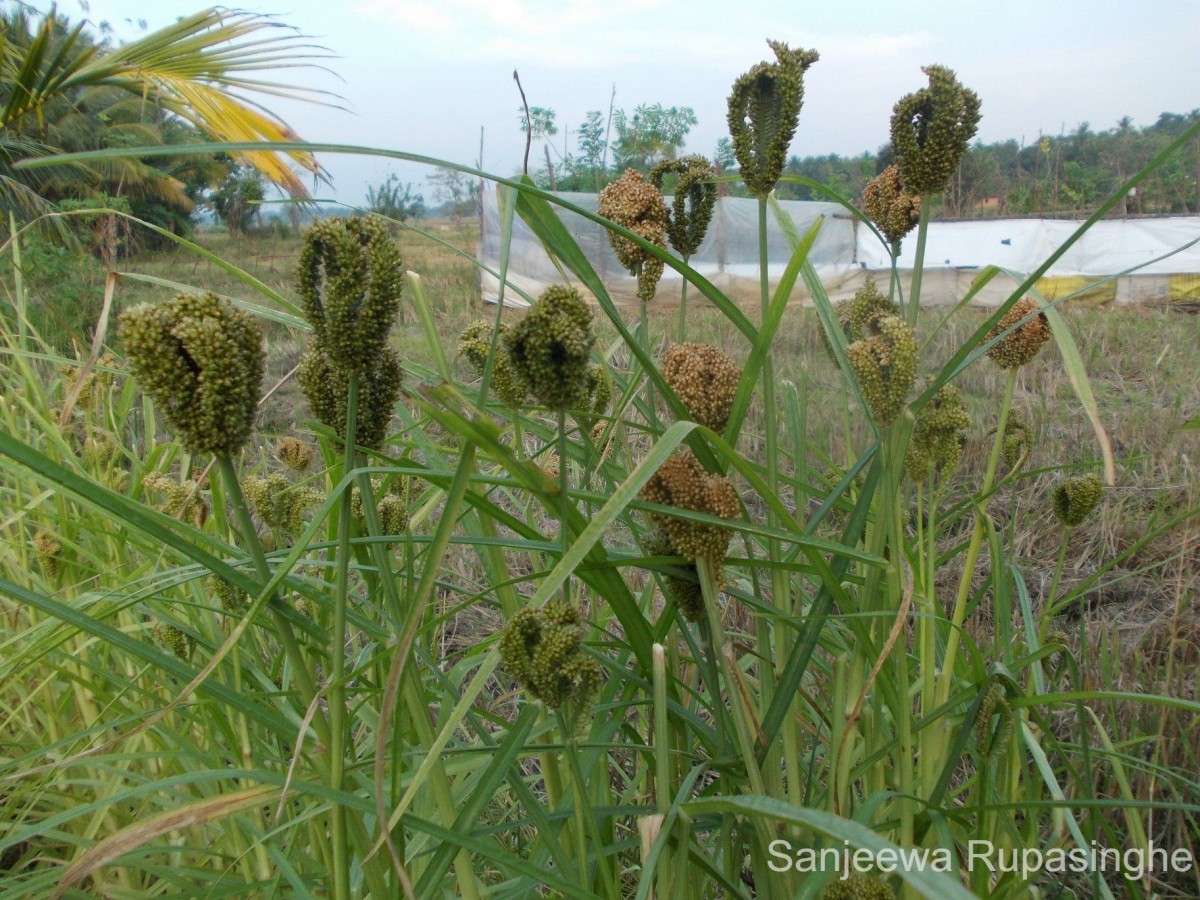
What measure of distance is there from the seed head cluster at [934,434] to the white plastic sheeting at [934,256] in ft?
22.6

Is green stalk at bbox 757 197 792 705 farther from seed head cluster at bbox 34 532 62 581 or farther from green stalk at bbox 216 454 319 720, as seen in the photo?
seed head cluster at bbox 34 532 62 581

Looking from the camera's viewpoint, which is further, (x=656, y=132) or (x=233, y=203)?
(x=233, y=203)

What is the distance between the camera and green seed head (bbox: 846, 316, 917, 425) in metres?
0.58

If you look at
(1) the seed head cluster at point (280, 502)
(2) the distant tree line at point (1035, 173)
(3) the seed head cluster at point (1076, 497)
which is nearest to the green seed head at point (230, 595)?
(1) the seed head cluster at point (280, 502)

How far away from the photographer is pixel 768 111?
25.7 inches

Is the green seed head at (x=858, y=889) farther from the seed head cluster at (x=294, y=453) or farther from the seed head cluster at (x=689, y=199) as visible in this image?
the seed head cluster at (x=294, y=453)

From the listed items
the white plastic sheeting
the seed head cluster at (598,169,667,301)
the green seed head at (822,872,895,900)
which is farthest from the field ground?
the white plastic sheeting

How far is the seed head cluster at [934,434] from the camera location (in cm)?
74

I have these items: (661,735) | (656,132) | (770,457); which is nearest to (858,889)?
(661,735)

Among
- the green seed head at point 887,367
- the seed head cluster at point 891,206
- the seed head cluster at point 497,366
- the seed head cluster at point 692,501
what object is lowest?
the seed head cluster at point 692,501

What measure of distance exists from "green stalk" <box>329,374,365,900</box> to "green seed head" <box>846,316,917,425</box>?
0.34 metres

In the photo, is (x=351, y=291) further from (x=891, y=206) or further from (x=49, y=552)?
(x=49, y=552)

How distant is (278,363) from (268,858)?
14.3ft

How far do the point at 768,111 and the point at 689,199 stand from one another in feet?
0.43
